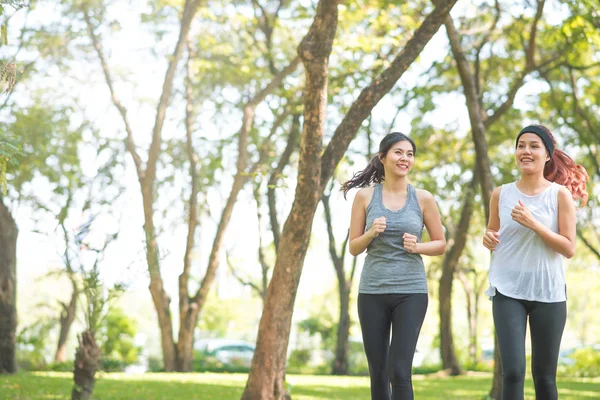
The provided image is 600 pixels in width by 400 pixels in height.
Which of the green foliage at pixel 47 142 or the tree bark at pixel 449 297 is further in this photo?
the tree bark at pixel 449 297

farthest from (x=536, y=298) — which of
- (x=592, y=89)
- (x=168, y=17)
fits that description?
(x=168, y=17)

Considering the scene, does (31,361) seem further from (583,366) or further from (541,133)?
(541,133)

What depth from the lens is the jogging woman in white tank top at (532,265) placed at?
468 centimetres

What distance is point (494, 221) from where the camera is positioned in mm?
5160

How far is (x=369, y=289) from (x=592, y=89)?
1419 centimetres

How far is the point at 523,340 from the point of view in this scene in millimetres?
4672

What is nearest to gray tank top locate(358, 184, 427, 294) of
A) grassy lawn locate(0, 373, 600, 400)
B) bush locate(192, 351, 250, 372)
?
grassy lawn locate(0, 373, 600, 400)

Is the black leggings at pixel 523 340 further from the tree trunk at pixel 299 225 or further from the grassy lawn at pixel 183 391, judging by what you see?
the grassy lawn at pixel 183 391

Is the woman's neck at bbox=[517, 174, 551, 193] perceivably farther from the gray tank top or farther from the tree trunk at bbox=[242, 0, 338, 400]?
the tree trunk at bbox=[242, 0, 338, 400]

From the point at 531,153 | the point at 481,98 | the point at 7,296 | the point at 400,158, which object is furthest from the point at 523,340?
the point at 7,296

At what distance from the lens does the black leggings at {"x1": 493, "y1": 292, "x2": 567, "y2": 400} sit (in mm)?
4621

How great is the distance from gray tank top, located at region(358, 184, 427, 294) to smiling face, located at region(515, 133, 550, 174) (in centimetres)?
73

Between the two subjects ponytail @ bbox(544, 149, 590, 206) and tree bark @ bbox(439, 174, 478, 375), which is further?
tree bark @ bbox(439, 174, 478, 375)

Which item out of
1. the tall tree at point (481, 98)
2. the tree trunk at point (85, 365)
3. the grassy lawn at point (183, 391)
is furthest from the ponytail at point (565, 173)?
the grassy lawn at point (183, 391)
